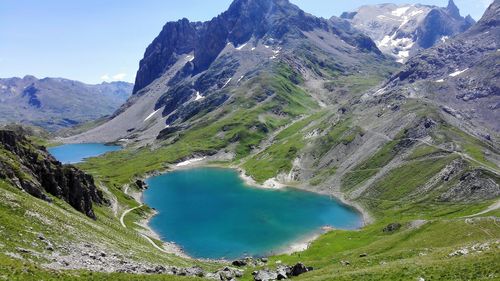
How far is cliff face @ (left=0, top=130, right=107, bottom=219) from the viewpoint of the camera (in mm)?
87750

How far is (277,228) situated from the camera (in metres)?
152

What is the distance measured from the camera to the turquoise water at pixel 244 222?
134000 mm

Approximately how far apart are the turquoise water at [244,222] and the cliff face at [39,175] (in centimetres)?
3567

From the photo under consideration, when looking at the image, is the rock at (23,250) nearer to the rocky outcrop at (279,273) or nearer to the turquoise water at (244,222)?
the rocky outcrop at (279,273)

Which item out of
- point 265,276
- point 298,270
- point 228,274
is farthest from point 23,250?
point 298,270

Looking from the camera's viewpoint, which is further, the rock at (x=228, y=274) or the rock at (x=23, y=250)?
the rock at (x=228, y=274)

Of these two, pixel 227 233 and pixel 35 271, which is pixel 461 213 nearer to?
pixel 227 233

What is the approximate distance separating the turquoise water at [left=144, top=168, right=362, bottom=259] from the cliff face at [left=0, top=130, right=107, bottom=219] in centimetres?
3567

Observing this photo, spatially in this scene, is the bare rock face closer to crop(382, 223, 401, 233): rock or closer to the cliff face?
crop(382, 223, 401, 233): rock

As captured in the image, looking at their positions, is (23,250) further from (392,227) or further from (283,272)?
(392,227)

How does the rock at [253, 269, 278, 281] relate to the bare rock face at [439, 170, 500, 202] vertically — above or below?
below

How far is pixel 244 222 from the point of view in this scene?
16100 cm

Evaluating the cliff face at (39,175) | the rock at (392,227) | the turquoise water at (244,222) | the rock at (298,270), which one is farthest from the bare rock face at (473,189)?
the cliff face at (39,175)

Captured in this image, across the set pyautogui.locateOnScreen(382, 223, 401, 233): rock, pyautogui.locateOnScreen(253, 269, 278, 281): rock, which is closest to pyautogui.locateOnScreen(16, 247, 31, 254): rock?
pyautogui.locateOnScreen(253, 269, 278, 281): rock
